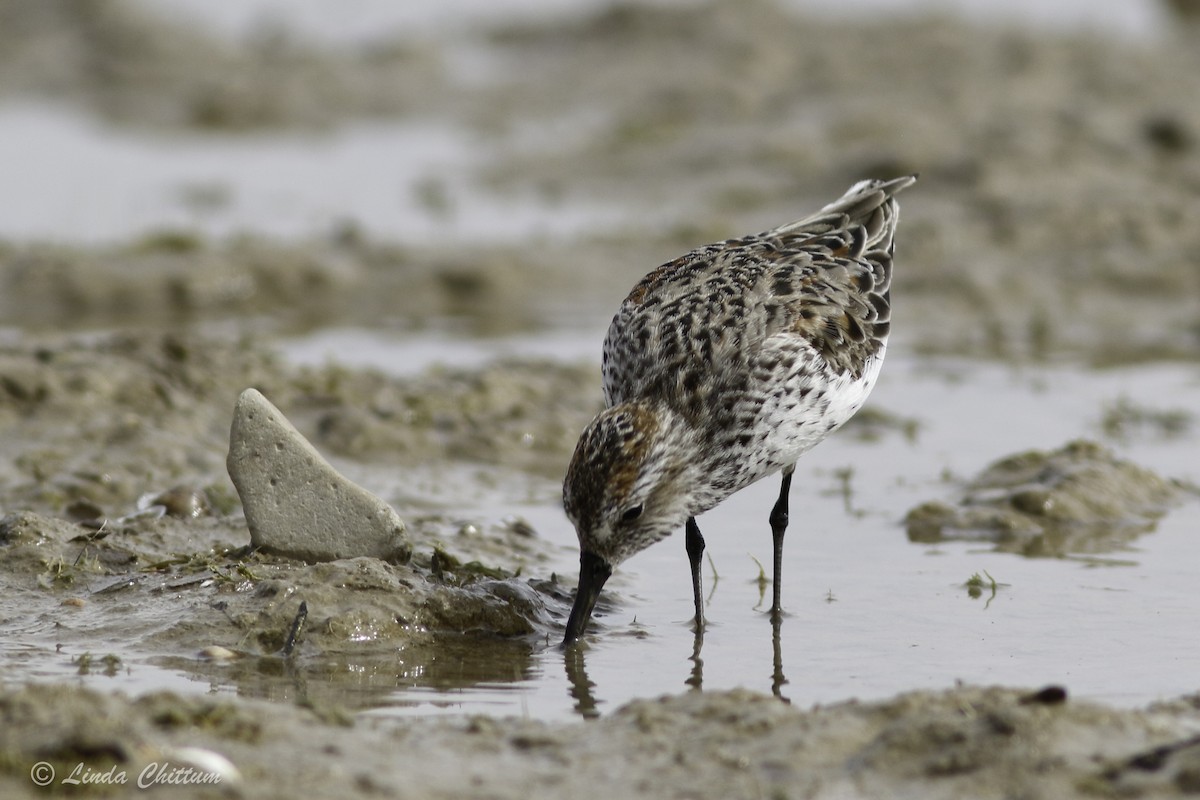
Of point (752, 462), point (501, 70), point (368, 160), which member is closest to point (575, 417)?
point (752, 462)

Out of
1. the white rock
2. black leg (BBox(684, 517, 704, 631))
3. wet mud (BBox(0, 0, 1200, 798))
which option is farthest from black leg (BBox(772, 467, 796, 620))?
the white rock

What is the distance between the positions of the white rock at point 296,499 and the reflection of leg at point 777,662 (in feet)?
5.59

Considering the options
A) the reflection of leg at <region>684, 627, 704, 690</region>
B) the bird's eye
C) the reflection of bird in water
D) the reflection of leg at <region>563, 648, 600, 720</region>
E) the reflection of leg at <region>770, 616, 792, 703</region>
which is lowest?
the reflection of leg at <region>563, 648, 600, 720</region>

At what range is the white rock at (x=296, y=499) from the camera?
7.05m

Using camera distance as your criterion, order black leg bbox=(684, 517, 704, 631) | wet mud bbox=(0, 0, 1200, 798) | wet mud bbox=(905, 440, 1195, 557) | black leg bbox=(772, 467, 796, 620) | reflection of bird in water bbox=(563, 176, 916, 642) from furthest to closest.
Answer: wet mud bbox=(905, 440, 1195, 557) → black leg bbox=(772, 467, 796, 620) → black leg bbox=(684, 517, 704, 631) → reflection of bird in water bbox=(563, 176, 916, 642) → wet mud bbox=(0, 0, 1200, 798)

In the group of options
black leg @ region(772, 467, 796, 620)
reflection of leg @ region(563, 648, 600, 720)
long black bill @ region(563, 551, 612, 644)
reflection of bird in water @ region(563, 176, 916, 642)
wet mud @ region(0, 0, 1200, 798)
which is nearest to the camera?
wet mud @ region(0, 0, 1200, 798)

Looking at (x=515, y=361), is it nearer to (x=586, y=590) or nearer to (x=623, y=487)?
(x=586, y=590)

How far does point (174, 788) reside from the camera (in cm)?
456

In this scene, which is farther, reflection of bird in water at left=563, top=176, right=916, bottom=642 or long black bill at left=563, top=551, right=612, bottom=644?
long black bill at left=563, top=551, right=612, bottom=644

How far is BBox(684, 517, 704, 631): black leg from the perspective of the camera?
23.8 ft

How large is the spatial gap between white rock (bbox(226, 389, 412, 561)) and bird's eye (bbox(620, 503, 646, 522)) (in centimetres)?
125

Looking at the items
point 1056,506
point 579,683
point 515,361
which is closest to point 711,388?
point 579,683

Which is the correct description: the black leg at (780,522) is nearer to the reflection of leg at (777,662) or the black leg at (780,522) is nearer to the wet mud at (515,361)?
the reflection of leg at (777,662)

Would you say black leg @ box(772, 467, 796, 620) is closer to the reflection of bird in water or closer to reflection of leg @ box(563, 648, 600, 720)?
the reflection of bird in water
